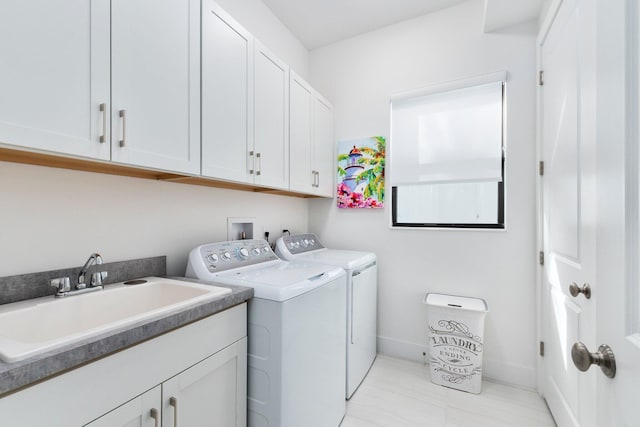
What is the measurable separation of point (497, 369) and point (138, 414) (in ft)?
7.90

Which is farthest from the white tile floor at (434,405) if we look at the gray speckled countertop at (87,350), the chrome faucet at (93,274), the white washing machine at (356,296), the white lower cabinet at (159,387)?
the chrome faucet at (93,274)

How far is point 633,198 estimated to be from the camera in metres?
0.54

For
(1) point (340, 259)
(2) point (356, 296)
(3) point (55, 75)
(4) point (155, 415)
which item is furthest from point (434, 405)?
(3) point (55, 75)

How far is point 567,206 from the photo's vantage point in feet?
4.82

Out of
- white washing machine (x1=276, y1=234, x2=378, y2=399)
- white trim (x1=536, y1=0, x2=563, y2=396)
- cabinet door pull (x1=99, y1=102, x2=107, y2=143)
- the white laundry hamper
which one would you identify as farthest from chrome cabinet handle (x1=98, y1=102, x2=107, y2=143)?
white trim (x1=536, y1=0, x2=563, y2=396)

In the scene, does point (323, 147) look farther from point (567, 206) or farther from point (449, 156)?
point (567, 206)

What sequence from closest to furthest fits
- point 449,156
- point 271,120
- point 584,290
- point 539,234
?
point 584,290 → point 271,120 → point 539,234 → point 449,156

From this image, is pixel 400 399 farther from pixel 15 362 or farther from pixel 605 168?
pixel 15 362

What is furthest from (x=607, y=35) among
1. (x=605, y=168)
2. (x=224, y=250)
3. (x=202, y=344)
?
(x=224, y=250)

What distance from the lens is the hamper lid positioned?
79.5 inches

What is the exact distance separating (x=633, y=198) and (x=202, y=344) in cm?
129

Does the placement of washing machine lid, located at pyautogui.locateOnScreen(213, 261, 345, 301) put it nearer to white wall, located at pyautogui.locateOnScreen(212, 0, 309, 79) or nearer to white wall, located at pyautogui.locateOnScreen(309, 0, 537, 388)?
white wall, located at pyautogui.locateOnScreen(309, 0, 537, 388)

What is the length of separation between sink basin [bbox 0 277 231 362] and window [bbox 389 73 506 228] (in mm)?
1897

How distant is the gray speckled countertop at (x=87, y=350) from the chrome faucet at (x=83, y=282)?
505 millimetres
